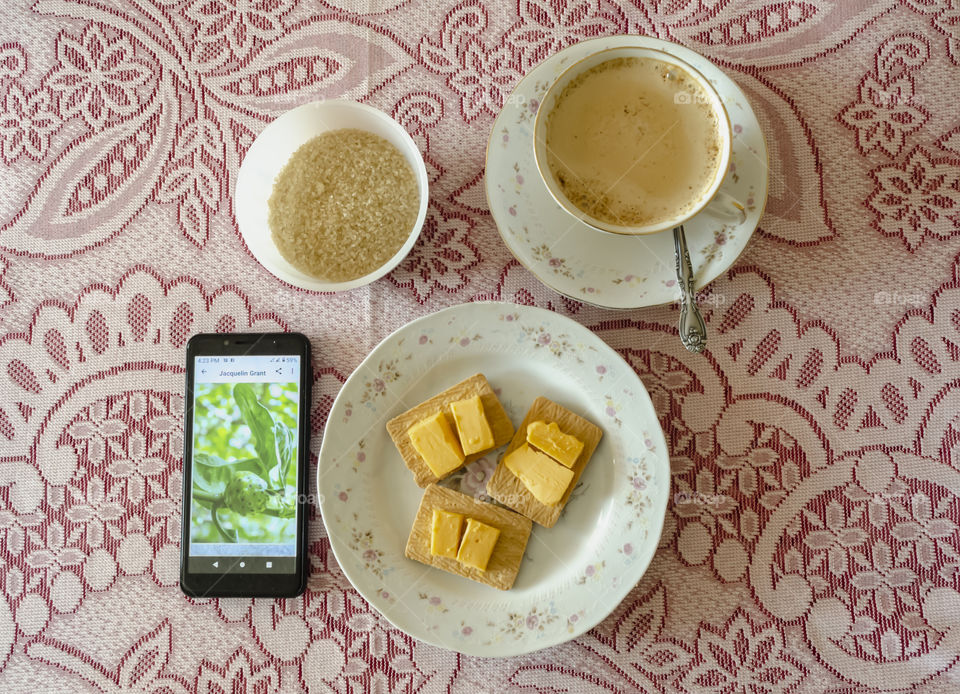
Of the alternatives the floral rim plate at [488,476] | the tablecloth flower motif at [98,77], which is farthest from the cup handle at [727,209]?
the tablecloth flower motif at [98,77]

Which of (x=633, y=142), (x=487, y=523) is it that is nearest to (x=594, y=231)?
(x=633, y=142)

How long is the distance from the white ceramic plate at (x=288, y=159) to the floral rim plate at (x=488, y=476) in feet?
0.36

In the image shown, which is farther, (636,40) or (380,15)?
(380,15)

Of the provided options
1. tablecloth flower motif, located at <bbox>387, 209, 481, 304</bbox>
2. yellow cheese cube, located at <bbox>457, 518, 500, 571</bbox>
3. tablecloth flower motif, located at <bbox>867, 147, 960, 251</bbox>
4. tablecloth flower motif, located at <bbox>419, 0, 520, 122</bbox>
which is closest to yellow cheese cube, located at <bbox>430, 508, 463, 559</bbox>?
yellow cheese cube, located at <bbox>457, 518, 500, 571</bbox>

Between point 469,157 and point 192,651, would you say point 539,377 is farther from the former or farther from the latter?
point 192,651

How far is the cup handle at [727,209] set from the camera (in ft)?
2.43

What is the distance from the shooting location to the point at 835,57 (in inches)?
33.3

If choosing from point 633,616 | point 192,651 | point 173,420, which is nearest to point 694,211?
point 633,616

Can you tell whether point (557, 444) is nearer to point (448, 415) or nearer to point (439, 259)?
point (448, 415)

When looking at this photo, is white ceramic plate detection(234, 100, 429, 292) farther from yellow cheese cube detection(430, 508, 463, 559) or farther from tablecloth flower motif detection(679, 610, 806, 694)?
tablecloth flower motif detection(679, 610, 806, 694)

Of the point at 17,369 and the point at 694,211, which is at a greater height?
the point at 694,211

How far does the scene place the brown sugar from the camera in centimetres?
80

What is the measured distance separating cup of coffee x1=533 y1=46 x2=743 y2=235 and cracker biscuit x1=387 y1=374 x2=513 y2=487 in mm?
225

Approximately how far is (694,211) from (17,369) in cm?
83
